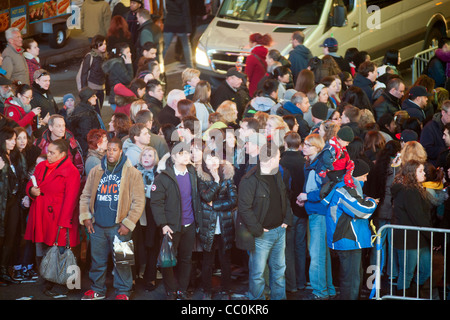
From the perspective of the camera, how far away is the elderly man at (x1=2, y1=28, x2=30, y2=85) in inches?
492

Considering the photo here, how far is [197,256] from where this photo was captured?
32.4 ft

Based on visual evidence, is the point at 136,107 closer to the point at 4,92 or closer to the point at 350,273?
the point at 4,92

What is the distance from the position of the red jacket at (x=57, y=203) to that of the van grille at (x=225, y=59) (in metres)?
5.03

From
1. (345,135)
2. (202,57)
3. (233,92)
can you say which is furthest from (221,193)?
(202,57)

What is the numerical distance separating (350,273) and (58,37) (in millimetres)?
10290

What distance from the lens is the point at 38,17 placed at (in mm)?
16047

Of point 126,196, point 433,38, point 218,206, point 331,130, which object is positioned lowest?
point 218,206

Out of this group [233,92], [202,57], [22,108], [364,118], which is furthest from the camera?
[202,57]

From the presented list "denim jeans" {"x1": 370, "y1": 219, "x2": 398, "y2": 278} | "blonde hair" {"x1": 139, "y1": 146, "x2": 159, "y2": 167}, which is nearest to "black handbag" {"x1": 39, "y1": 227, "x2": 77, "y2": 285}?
"blonde hair" {"x1": 139, "y1": 146, "x2": 159, "y2": 167}

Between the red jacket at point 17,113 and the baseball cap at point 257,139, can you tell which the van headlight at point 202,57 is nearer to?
the red jacket at point 17,113

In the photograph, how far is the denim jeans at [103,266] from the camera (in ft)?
29.4

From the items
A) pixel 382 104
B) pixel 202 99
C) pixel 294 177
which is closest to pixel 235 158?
pixel 294 177

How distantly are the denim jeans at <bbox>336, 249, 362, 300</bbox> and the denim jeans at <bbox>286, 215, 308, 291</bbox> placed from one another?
0.80 metres

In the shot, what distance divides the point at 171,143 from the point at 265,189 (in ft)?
6.54
